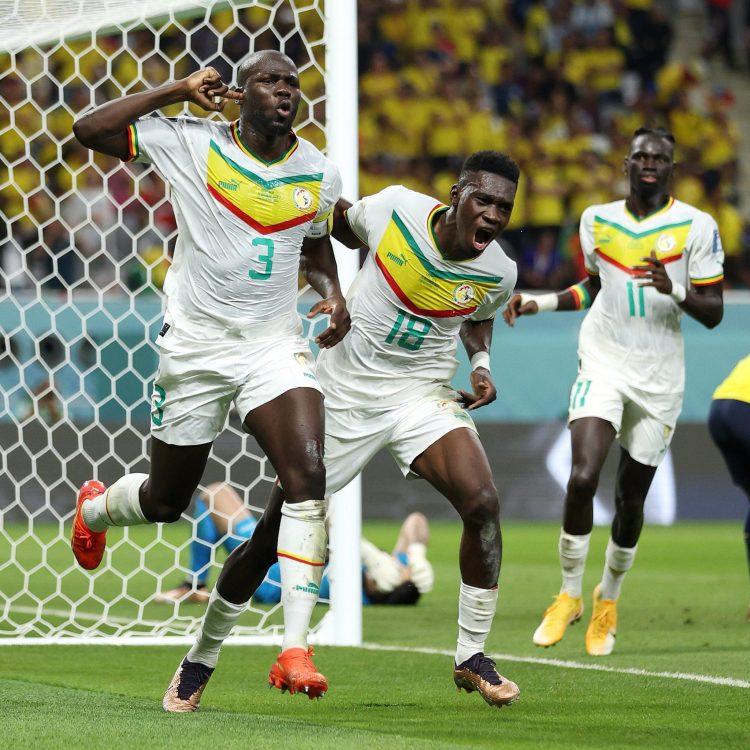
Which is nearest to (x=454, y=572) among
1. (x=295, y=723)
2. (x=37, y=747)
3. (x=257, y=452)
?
(x=257, y=452)

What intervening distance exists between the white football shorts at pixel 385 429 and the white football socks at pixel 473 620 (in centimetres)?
53

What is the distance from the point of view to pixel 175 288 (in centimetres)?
557

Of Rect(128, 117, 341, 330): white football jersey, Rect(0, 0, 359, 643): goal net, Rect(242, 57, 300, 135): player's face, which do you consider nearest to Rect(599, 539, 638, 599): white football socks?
Rect(0, 0, 359, 643): goal net

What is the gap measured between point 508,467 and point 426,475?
893 centimetres

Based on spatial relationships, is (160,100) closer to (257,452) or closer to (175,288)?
(175,288)

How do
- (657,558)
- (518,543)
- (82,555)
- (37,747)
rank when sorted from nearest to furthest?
1. (37,747)
2. (82,555)
3. (657,558)
4. (518,543)

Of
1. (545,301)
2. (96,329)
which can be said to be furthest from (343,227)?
(96,329)

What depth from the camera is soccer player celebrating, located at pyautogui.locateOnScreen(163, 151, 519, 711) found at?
550cm

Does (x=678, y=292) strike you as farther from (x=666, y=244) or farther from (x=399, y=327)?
(x=399, y=327)

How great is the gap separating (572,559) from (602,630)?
1.25 feet

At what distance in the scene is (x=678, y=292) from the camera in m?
7.36

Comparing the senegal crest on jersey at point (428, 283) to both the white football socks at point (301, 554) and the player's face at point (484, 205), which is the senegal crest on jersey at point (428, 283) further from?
the white football socks at point (301, 554)

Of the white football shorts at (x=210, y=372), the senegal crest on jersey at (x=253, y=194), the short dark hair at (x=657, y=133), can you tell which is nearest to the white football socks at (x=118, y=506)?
the white football shorts at (x=210, y=372)

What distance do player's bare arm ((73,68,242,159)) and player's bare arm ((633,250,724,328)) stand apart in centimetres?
254
